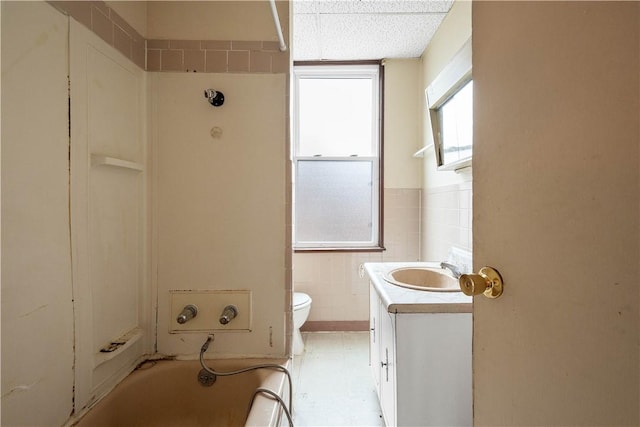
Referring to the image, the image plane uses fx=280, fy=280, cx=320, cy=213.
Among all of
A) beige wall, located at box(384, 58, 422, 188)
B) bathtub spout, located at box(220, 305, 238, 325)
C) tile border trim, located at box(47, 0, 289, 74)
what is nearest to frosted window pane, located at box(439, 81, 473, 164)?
beige wall, located at box(384, 58, 422, 188)

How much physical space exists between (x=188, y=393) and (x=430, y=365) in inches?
41.8

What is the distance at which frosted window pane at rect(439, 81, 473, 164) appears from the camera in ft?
4.85

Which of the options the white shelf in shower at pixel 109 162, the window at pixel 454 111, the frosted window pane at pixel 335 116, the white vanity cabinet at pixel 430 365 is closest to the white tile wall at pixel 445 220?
the window at pixel 454 111

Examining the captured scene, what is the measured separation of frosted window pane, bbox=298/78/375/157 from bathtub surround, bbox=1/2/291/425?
137 centimetres

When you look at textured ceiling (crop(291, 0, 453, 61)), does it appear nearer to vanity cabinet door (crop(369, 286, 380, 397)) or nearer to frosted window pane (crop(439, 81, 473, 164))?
frosted window pane (crop(439, 81, 473, 164))

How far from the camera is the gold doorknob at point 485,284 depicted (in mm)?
566

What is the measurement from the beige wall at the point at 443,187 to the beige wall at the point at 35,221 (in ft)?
6.23

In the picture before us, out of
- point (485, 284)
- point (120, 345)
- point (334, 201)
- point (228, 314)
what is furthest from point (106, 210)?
point (334, 201)

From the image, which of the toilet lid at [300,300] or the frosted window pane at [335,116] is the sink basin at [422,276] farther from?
the frosted window pane at [335,116]

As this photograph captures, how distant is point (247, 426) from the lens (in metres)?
0.91

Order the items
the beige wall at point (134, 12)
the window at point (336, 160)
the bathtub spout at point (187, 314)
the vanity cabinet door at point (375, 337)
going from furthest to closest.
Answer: the window at point (336, 160) → the vanity cabinet door at point (375, 337) → the bathtub spout at point (187, 314) → the beige wall at point (134, 12)

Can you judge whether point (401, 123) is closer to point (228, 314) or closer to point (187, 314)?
point (228, 314)

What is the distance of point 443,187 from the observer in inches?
81.7

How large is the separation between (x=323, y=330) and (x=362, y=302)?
442 mm
